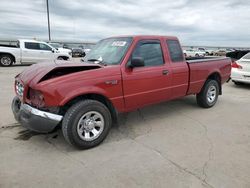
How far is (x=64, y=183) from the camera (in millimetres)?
2818

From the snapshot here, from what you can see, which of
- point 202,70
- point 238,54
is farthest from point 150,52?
point 238,54

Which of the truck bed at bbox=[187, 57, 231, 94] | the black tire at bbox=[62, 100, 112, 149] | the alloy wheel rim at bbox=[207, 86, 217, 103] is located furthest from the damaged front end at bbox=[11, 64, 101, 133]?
the alloy wheel rim at bbox=[207, 86, 217, 103]

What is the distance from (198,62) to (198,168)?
10.3 ft

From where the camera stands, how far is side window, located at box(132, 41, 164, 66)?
4434 millimetres

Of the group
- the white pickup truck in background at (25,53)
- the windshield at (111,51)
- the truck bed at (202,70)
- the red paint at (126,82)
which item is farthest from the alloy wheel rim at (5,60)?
the truck bed at (202,70)

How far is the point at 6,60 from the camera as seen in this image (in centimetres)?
1505

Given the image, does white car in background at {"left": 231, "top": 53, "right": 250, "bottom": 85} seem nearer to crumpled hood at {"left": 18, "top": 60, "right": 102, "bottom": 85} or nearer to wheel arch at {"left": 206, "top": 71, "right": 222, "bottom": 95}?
wheel arch at {"left": 206, "top": 71, "right": 222, "bottom": 95}

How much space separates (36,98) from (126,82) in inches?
59.8

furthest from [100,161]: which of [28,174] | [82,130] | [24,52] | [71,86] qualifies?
[24,52]

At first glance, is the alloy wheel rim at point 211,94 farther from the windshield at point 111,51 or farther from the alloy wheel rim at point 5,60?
the alloy wheel rim at point 5,60

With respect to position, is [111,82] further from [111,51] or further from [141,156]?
[141,156]

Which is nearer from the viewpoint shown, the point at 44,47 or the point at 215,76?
the point at 215,76

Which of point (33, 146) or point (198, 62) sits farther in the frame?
point (198, 62)

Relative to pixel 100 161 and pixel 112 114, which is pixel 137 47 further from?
pixel 100 161
